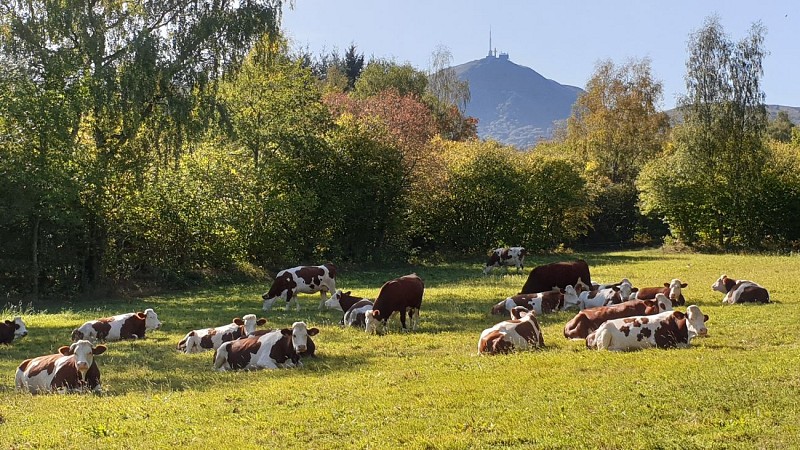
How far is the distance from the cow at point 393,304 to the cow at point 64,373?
556 centimetres

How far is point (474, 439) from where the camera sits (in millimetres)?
6566

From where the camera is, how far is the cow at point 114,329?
50.0 ft

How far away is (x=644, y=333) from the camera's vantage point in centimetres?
1134

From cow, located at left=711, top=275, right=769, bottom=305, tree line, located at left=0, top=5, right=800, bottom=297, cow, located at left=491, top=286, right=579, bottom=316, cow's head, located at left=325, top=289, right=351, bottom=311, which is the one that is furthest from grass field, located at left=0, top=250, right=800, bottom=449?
tree line, located at left=0, top=5, right=800, bottom=297

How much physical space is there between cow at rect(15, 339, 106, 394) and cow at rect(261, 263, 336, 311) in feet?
28.0

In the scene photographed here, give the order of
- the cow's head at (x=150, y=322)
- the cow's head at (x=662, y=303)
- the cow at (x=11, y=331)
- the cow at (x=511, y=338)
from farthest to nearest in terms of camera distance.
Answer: the cow's head at (x=150, y=322)
the cow at (x=11, y=331)
the cow's head at (x=662, y=303)
the cow at (x=511, y=338)

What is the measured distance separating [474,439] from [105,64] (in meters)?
23.1

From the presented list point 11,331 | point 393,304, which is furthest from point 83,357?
point 393,304

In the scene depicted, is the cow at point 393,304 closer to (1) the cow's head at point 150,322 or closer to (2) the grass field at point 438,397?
(2) the grass field at point 438,397

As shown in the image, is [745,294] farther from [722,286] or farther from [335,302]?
[335,302]

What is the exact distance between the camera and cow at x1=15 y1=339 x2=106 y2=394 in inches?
406

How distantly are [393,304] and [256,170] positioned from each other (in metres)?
18.0

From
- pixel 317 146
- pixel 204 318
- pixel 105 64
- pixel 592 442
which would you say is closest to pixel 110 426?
pixel 592 442

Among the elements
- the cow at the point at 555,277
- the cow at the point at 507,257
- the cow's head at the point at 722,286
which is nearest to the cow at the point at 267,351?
the cow at the point at 555,277
